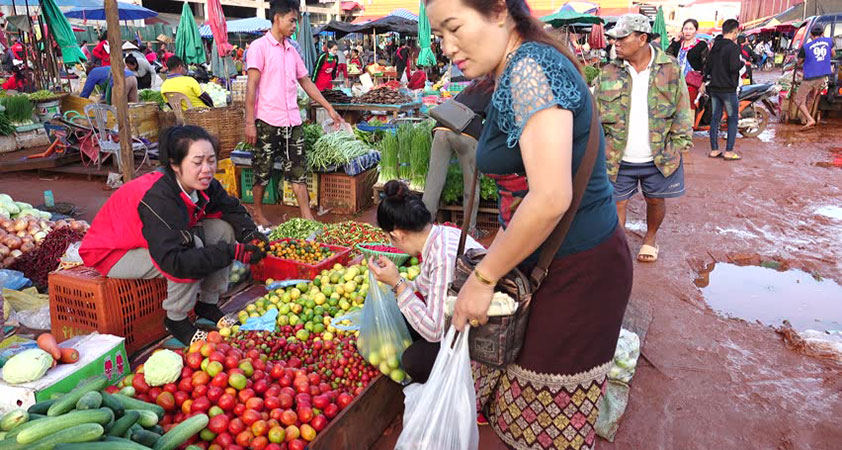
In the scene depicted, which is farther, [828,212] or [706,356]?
[828,212]

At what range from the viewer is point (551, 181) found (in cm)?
133

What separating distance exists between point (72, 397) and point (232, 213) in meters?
1.74

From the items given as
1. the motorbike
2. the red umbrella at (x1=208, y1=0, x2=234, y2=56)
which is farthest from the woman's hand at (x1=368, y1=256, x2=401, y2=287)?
the motorbike

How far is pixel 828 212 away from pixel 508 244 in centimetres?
633

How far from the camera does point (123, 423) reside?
6.52ft

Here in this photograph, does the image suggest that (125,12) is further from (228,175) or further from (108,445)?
(108,445)

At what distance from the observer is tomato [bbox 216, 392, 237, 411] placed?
2.30 m

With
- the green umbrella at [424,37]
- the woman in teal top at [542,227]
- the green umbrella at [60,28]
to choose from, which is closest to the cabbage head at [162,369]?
the woman in teal top at [542,227]

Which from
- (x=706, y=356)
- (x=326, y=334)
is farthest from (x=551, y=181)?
(x=706, y=356)

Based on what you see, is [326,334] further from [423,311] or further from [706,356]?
[706,356]

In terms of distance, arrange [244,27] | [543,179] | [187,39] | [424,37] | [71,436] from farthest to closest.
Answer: [244,27] < [424,37] < [187,39] < [71,436] < [543,179]

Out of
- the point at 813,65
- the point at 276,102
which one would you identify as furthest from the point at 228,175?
the point at 813,65

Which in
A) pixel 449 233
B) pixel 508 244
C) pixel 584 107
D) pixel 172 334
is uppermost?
pixel 584 107

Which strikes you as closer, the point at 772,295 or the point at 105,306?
the point at 105,306
